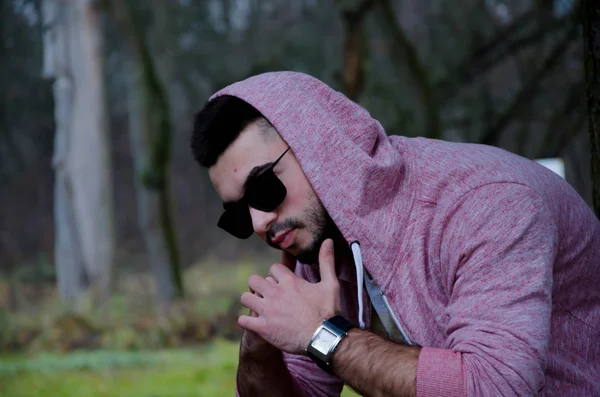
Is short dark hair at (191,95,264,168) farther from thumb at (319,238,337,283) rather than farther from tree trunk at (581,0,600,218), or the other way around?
tree trunk at (581,0,600,218)

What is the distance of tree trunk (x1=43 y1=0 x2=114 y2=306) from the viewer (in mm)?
7141

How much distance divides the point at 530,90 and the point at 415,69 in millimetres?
1600

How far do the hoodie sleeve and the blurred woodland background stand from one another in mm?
695

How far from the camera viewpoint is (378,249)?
1.57 metres

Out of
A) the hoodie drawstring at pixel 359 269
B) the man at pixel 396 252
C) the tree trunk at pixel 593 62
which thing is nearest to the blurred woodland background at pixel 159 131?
the tree trunk at pixel 593 62

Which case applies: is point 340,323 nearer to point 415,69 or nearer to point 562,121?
point 415,69

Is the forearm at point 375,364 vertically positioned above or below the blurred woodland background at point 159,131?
above

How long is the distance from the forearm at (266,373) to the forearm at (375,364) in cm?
38

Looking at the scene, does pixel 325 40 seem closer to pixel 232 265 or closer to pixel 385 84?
pixel 385 84

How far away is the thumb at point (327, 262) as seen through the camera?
152 cm

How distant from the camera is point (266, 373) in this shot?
1797 millimetres

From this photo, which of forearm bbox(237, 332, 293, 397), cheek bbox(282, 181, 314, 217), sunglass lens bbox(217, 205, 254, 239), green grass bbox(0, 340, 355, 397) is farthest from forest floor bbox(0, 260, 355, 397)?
cheek bbox(282, 181, 314, 217)

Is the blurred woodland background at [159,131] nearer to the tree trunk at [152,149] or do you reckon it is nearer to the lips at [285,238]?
the tree trunk at [152,149]

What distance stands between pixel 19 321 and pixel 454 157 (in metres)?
5.68
